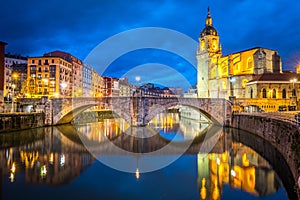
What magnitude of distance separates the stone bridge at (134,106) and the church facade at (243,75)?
736 cm

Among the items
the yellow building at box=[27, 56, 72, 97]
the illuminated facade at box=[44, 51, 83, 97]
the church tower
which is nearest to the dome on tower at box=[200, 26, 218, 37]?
the church tower

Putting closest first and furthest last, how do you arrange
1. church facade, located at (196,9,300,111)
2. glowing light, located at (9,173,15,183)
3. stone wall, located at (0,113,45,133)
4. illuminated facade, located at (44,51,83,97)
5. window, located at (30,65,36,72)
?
glowing light, located at (9,173,15,183)
stone wall, located at (0,113,45,133)
church facade, located at (196,9,300,111)
window, located at (30,65,36,72)
illuminated facade, located at (44,51,83,97)

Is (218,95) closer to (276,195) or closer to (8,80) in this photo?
(276,195)

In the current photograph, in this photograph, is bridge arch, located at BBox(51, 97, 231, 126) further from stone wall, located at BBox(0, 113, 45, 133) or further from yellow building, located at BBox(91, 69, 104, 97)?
yellow building, located at BBox(91, 69, 104, 97)

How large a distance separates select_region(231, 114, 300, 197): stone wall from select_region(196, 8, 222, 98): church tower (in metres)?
27.4

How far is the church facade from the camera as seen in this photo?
142 ft

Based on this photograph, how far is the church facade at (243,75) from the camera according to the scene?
4331 centimetres

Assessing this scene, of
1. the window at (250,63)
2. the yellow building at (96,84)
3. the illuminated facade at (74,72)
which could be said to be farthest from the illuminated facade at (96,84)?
the window at (250,63)

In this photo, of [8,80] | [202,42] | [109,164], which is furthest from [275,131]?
[8,80]

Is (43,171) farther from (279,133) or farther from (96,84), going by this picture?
(96,84)

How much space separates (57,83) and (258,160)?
5033cm

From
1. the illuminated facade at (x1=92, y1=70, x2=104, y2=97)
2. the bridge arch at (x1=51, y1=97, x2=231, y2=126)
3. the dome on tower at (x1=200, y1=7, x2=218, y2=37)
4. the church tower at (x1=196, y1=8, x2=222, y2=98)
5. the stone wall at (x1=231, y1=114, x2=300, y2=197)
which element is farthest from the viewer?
the illuminated facade at (x1=92, y1=70, x2=104, y2=97)

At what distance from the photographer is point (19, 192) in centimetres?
1036

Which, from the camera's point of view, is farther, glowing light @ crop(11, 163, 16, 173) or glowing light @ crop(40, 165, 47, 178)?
glowing light @ crop(11, 163, 16, 173)
